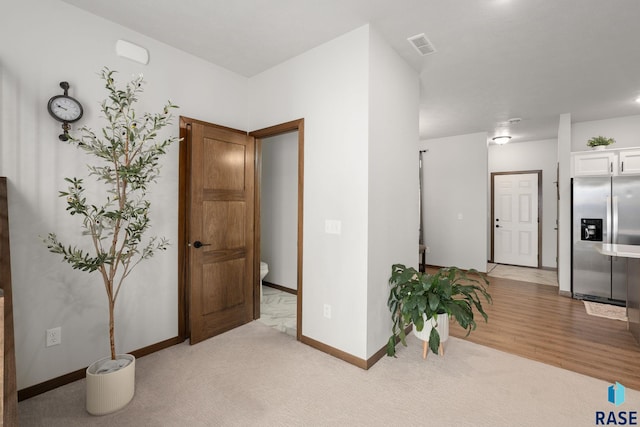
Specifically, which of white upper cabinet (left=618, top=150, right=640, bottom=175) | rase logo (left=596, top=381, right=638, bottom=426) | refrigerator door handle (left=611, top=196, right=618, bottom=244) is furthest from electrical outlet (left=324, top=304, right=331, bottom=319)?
white upper cabinet (left=618, top=150, right=640, bottom=175)

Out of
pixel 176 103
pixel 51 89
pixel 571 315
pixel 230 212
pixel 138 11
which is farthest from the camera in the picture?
pixel 571 315

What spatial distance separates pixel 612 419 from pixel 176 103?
4.08m

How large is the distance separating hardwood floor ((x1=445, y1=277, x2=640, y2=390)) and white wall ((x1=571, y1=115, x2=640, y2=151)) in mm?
2619

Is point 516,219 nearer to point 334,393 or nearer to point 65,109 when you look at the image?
point 334,393

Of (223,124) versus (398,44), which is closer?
(398,44)

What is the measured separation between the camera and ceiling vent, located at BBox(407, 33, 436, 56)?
262 cm

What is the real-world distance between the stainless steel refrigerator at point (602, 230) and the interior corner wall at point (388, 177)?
2.97 m

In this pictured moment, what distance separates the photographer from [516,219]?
6.59m

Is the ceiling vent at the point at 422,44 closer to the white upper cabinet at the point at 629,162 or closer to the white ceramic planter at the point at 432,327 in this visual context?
the white ceramic planter at the point at 432,327

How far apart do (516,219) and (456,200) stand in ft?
5.24

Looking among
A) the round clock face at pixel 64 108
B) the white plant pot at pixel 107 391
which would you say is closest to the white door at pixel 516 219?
the white plant pot at pixel 107 391

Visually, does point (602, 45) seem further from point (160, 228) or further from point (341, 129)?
point (160, 228)

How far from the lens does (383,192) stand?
269 cm

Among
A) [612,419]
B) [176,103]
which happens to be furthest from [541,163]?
[176,103]
